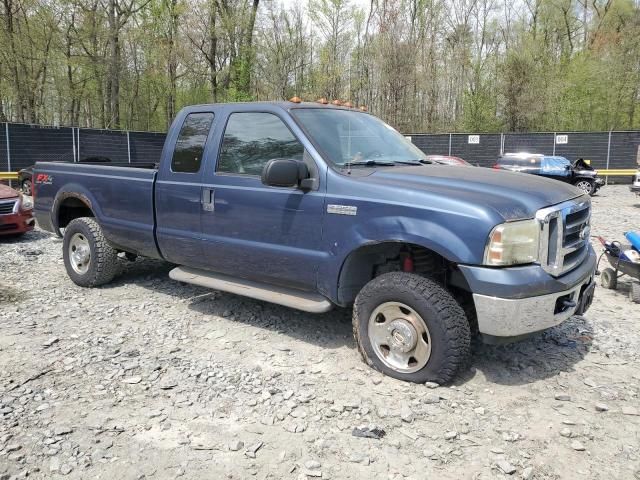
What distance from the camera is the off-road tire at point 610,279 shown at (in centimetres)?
633

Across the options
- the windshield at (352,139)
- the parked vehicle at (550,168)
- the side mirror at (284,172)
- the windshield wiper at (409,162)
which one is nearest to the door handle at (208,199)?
the side mirror at (284,172)

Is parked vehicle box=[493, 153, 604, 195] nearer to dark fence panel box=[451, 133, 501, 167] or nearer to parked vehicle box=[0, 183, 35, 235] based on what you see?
dark fence panel box=[451, 133, 501, 167]

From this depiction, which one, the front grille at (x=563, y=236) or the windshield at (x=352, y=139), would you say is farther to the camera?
the windshield at (x=352, y=139)

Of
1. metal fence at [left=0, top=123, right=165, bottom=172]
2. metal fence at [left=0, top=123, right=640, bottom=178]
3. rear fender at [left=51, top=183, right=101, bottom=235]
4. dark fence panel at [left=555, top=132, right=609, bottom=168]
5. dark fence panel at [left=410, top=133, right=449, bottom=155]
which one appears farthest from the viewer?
dark fence panel at [left=410, top=133, right=449, bottom=155]

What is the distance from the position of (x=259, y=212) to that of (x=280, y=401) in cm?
159

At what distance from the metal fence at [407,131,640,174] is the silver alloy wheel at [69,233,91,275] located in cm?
2198

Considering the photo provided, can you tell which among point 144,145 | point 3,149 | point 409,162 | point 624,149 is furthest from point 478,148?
point 409,162

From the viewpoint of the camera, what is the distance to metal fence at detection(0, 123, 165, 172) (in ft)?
62.3

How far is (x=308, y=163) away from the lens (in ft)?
14.0

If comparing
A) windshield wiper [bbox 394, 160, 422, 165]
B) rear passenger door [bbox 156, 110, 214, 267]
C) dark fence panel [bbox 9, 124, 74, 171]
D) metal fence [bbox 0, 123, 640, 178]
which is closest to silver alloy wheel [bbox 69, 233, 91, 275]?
rear passenger door [bbox 156, 110, 214, 267]

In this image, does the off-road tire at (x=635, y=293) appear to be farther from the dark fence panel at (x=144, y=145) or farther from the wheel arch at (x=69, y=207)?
the dark fence panel at (x=144, y=145)

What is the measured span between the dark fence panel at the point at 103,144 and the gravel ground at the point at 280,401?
1788cm

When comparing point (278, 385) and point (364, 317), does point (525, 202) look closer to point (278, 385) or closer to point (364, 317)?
point (364, 317)

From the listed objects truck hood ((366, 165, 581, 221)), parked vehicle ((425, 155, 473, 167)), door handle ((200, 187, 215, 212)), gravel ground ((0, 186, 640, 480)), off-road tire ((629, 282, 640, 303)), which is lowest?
gravel ground ((0, 186, 640, 480))
